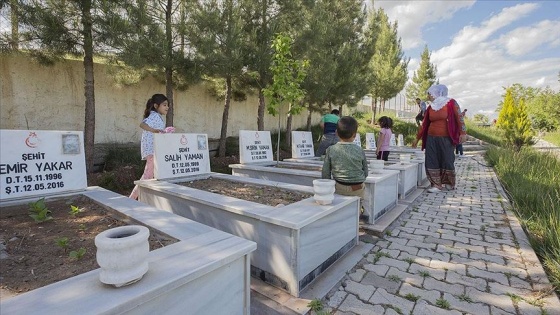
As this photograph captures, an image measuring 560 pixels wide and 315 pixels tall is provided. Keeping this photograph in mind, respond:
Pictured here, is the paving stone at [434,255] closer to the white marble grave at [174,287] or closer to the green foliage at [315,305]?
the green foliage at [315,305]

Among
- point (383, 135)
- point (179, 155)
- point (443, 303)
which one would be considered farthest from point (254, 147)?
point (443, 303)

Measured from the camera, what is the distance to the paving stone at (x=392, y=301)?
1.99 m

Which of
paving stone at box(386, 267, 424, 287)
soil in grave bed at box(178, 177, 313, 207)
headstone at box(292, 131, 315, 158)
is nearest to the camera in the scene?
paving stone at box(386, 267, 424, 287)

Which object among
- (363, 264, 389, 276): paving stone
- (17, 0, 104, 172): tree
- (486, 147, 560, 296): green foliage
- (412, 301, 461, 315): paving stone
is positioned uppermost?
(17, 0, 104, 172): tree

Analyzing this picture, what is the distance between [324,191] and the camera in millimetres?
2430

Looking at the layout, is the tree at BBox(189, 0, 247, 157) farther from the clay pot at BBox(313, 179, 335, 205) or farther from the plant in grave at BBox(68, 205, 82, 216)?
the clay pot at BBox(313, 179, 335, 205)

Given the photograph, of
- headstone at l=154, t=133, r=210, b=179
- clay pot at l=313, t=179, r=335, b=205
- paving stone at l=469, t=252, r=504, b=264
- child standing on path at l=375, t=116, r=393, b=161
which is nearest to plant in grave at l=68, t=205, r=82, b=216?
headstone at l=154, t=133, r=210, b=179

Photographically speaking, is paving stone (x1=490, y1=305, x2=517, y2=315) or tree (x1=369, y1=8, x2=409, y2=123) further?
tree (x1=369, y1=8, x2=409, y2=123)

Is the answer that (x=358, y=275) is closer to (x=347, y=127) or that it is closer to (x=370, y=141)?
(x=347, y=127)

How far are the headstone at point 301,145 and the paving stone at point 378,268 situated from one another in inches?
165

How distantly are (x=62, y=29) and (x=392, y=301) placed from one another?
614cm

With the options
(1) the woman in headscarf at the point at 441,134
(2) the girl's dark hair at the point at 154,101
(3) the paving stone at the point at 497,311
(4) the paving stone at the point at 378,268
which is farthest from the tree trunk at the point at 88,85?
(3) the paving stone at the point at 497,311

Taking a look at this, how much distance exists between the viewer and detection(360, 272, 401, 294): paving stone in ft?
7.30

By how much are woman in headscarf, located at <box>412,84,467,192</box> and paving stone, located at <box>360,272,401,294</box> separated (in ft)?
12.4
